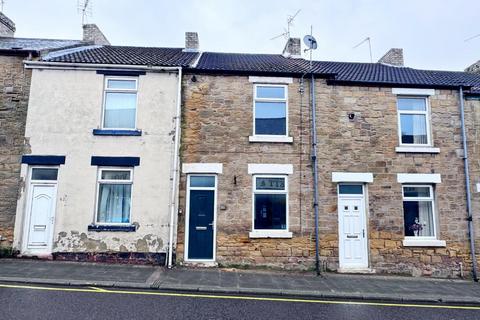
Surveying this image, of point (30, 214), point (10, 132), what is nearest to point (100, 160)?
point (30, 214)

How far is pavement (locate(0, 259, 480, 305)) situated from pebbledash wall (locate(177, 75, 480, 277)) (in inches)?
28.2

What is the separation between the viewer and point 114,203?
35.6 ft

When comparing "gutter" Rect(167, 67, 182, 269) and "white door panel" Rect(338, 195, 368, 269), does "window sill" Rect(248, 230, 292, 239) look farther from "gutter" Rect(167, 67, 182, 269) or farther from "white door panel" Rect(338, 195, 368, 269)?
"gutter" Rect(167, 67, 182, 269)

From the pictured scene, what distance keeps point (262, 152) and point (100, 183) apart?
544cm

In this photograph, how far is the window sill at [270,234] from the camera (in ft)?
34.9

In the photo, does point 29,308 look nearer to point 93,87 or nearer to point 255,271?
→ point 255,271

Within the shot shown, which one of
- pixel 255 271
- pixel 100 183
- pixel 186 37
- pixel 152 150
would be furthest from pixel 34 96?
pixel 255 271

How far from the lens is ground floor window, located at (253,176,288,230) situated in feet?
35.9

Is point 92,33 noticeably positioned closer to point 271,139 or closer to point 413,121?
point 271,139

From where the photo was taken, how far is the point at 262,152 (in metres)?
11.2

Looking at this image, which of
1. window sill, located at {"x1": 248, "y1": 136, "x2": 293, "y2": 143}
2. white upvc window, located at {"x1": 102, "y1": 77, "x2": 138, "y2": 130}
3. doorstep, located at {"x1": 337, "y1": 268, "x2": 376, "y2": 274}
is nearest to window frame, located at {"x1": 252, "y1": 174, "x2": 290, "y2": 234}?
window sill, located at {"x1": 248, "y1": 136, "x2": 293, "y2": 143}

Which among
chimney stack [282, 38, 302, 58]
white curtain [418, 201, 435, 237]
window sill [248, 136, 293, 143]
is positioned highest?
chimney stack [282, 38, 302, 58]

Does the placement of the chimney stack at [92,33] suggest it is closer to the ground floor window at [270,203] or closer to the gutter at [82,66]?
the gutter at [82,66]

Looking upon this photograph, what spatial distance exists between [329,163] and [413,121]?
3.58 m
